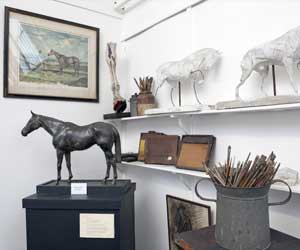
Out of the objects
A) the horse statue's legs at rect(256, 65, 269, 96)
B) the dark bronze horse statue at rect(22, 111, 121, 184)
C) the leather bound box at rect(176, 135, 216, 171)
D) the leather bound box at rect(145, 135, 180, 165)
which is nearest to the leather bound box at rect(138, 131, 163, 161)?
the leather bound box at rect(145, 135, 180, 165)

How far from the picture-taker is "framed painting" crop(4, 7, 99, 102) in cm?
176

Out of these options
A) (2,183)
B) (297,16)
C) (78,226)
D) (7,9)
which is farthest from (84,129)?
(297,16)

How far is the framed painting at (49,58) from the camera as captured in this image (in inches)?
69.2

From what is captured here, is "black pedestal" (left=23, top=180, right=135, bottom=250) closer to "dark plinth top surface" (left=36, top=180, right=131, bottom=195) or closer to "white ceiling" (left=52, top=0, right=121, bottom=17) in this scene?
"dark plinth top surface" (left=36, top=180, right=131, bottom=195)

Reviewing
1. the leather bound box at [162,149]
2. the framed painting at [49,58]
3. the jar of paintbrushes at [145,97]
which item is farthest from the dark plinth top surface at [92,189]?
the framed painting at [49,58]

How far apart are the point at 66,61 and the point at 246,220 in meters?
1.66

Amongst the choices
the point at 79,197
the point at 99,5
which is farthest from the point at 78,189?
the point at 99,5

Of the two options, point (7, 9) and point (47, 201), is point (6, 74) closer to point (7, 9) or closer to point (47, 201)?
point (7, 9)

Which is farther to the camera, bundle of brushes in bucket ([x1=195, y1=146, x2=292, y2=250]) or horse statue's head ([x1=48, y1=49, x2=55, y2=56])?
horse statue's head ([x1=48, y1=49, x2=55, y2=56])

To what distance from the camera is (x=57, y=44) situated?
194 cm

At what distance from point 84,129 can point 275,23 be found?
43.3 inches

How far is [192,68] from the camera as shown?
1478 mm

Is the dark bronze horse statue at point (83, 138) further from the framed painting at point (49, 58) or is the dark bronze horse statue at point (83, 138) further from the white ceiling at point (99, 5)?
the white ceiling at point (99, 5)

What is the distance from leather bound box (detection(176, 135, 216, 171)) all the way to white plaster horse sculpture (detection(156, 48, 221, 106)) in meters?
0.34
